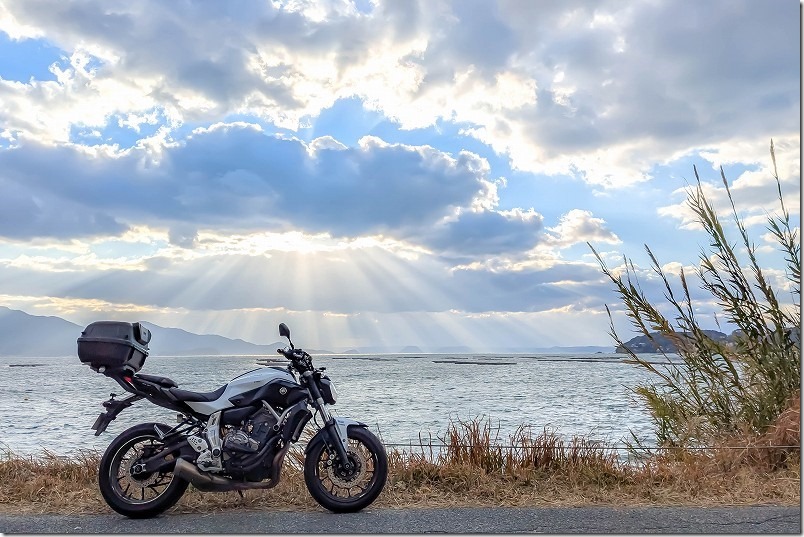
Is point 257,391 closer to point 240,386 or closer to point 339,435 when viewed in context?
point 240,386

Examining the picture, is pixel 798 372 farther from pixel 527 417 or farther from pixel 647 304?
pixel 527 417

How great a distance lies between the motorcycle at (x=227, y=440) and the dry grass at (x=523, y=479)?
0.30 metres

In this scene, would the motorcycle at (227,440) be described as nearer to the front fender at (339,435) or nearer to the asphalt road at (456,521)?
the front fender at (339,435)

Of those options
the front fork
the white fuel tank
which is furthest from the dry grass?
the white fuel tank

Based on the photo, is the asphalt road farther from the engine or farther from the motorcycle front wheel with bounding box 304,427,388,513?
the engine

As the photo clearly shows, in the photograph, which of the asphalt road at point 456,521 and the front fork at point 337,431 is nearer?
the asphalt road at point 456,521

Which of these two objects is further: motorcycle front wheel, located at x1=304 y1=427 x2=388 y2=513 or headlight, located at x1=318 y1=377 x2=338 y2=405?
headlight, located at x1=318 y1=377 x2=338 y2=405

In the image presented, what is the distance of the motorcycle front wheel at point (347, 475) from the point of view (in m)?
5.39

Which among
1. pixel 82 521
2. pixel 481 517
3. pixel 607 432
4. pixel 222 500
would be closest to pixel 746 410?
pixel 481 517

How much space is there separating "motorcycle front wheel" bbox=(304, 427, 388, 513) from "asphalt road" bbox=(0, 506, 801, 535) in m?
0.11

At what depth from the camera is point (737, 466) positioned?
645cm

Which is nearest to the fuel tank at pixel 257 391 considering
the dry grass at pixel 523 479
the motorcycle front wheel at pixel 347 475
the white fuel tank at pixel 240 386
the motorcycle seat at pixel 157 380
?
the white fuel tank at pixel 240 386

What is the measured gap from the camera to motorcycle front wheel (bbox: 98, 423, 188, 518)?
17.4 ft

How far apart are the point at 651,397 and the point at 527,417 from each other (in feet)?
61.9
